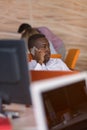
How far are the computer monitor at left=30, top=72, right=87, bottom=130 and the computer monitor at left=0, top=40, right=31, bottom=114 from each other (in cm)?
40

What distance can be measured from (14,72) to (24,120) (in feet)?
1.06

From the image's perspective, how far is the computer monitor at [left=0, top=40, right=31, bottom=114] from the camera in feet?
5.26

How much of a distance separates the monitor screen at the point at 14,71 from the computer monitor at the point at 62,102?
404mm

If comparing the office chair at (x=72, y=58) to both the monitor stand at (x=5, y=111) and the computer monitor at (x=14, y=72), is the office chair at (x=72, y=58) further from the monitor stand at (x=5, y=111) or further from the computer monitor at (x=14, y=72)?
the computer monitor at (x=14, y=72)

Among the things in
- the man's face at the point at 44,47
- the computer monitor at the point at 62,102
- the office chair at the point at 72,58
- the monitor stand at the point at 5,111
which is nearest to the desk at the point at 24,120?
the monitor stand at the point at 5,111

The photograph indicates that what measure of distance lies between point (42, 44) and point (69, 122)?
1551 millimetres

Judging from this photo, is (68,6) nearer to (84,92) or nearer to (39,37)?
(39,37)

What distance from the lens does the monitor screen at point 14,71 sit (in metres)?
1.60

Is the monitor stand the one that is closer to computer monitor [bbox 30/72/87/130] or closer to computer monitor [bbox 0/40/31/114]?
computer monitor [bbox 0/40/31/114]

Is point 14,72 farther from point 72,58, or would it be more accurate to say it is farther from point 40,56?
point 72,58

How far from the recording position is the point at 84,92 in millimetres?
1271

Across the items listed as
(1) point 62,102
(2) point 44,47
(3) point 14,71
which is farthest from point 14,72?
(2) point 44,47

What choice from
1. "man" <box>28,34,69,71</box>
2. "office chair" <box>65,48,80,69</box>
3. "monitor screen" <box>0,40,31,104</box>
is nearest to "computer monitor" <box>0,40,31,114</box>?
"monitor screen" <box>0,40,31,104</box>

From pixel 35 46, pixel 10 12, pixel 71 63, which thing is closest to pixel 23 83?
pixel 35 46
